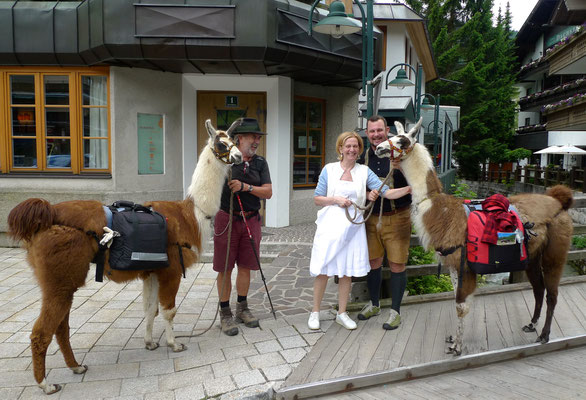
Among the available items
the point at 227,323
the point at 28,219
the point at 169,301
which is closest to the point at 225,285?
the point at 227,323

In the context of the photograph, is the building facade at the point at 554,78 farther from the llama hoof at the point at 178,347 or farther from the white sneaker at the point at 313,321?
the llama hoof at the point at 178,347

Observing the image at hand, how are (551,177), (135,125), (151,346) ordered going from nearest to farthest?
(151,346) < (135,125) < (551,177)

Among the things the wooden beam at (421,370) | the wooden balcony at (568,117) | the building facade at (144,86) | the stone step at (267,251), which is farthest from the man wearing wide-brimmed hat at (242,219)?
the wooden balcony at (568,117)

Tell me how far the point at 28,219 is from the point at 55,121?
6.44 metres

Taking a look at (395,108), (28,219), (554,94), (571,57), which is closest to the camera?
(28,219)

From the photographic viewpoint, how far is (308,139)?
10609 mm

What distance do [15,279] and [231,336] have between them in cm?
413

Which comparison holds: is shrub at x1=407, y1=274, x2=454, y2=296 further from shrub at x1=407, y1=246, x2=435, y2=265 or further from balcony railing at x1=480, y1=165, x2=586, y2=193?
balcony railing at x1=480, y1=165, x2=586, y2=193

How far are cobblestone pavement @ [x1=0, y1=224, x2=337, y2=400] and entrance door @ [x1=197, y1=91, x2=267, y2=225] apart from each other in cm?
433

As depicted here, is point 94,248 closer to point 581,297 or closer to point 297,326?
point 297,326

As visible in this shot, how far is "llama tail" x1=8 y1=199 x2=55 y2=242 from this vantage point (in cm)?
328

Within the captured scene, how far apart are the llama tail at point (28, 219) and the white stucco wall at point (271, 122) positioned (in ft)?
21.2

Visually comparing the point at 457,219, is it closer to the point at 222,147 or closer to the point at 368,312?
the point at 368,312

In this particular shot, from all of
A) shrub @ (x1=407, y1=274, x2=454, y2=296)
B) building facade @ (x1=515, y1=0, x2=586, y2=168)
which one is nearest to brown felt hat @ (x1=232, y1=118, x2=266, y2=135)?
shrub @ (x1=407, y1=274, x2=454, y2=296)
